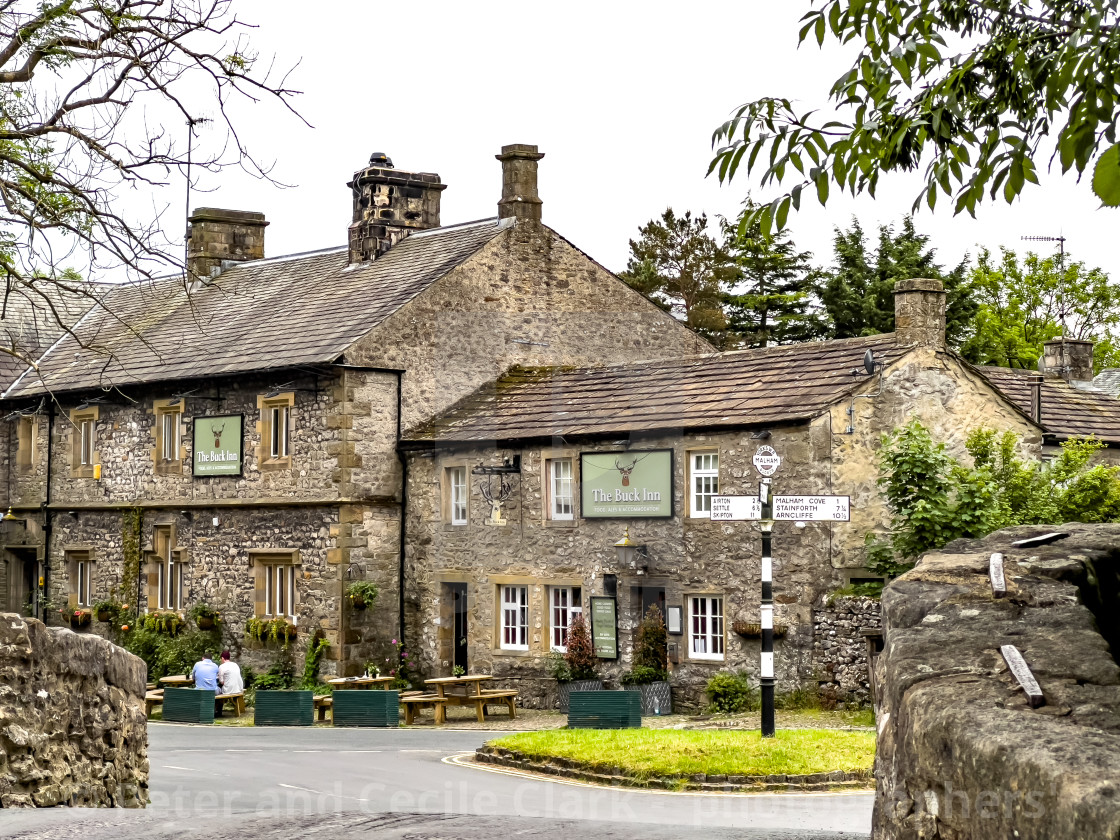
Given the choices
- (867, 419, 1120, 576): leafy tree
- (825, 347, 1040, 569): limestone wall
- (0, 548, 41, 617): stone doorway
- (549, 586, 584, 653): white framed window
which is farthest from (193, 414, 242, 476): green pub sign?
(867, 419, 1120, 576): leafy tree

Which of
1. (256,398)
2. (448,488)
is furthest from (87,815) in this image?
(256,398)

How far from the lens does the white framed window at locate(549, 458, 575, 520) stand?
27312 millimetres

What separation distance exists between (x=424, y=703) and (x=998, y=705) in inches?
848

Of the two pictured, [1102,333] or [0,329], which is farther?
[1102,333]

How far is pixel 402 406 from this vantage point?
1192 inches

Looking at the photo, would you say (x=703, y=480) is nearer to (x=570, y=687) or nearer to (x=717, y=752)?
(x=570, y=687)

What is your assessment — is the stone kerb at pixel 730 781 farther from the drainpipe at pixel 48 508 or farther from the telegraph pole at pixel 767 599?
the drainpipe at pixel 48 508

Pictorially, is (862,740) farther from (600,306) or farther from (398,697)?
(600,306)

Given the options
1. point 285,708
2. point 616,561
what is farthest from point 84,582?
point 616,561

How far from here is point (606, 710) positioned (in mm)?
21750

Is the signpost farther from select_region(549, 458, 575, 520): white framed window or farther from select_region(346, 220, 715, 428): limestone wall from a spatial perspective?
select_region(346, 220, 715, 428): limestone wall

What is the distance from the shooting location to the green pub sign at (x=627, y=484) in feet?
84.2

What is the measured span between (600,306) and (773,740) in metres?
18.5

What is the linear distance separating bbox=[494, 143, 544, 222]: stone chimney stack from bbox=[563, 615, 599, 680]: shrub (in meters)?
10.1
